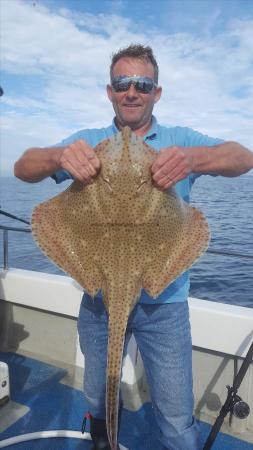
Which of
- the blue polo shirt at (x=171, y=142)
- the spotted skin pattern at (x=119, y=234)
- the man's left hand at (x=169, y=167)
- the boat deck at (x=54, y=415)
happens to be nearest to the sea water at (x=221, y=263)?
the boat deck at (x=54, y=415)

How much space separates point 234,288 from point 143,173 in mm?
12599

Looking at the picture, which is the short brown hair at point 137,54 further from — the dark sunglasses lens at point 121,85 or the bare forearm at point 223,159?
the bare forearm at point 223,159

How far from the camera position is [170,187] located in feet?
8.11

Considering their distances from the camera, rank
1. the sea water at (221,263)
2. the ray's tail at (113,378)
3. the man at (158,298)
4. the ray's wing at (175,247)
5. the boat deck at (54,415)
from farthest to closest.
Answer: the sea water at (221,263) → the boat deck at (54,415) → the man at (158,298) → the ray's wing at (175,247) → the ray's tail at (113,378)

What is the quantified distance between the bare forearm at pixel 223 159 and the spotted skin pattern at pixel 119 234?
0.29 metres

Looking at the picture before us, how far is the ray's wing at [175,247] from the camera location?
2541 millimetres

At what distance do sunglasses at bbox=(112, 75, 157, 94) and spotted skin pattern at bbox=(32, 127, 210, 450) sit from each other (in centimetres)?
66

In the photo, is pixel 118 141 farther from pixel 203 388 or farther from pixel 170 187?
pixel 203 388

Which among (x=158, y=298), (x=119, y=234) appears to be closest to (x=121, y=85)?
(x=119, y=234)

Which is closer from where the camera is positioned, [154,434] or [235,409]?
[235,409]

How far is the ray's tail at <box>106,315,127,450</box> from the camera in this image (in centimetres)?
240

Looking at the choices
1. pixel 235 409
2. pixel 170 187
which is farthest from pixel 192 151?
pixel 235 409

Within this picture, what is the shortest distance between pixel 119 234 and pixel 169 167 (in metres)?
0.53

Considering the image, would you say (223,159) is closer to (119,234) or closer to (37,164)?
(119,234)
